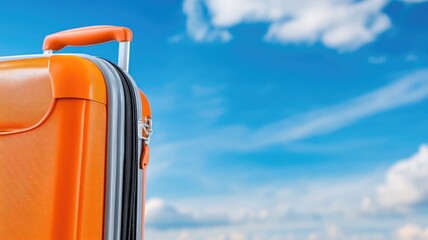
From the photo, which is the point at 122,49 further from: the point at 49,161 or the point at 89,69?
the point at 49,161

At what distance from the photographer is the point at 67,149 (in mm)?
1422

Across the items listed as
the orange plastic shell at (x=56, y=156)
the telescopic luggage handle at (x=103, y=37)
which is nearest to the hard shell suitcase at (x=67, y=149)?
the orange plastic shell at (x=56, y=156)

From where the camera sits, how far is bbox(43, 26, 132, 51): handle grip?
1.67 metres

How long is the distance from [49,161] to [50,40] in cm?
50

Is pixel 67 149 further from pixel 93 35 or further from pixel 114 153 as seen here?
pixel 93 35

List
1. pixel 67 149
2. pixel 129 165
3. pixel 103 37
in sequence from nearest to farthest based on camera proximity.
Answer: pixel 67 149 < pixel 129 165 < pixel 103 37

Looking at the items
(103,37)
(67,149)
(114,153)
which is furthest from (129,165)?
(103,37)

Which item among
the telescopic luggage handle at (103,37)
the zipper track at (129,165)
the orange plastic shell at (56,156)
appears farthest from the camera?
the telescopic luggage handle at (103,37)

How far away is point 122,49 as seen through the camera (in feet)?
5.56

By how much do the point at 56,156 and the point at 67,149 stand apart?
0.03m

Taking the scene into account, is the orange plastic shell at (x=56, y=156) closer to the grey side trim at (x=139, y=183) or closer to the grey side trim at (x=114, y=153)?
the grey side trim at (x=114, y=153)

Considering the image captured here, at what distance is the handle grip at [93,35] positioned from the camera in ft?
5.49

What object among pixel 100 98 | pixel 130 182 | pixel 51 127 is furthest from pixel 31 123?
pixel 130 182

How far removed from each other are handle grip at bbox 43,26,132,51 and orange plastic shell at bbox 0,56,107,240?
210 millimetres
